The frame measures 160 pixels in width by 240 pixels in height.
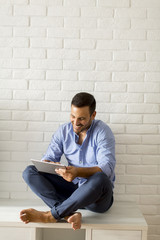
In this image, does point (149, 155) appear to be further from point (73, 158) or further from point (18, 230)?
point (18, 230)

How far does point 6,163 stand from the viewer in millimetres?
3125

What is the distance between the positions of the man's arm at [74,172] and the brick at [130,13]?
1.49m

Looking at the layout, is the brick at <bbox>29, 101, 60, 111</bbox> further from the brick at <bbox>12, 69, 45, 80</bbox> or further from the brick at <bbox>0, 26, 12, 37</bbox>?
the brick at <bbox>0, 26, 12, 37</bbox>

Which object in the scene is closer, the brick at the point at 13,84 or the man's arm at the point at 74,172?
the man's arm at the point at 74,172

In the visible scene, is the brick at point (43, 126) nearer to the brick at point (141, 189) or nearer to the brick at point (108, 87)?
the brick at point (108, 87)

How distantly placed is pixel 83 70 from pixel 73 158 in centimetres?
85

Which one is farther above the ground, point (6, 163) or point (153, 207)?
point (6, 163)

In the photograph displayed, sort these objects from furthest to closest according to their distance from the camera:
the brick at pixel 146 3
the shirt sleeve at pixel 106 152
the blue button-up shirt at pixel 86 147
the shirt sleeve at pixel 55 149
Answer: the brick at pixel 146 3 → the shirt sleeve at pixel 55 149 → the blue button-up shirt at pixel 86 147 → the shirt sleeve at pixel 106 152

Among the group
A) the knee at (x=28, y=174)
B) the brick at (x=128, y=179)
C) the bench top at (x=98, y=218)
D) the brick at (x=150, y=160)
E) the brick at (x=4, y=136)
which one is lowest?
the bench top at (x=98, y=218)

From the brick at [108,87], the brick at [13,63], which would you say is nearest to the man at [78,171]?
the brick at [108,87]

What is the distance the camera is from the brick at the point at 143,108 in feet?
10.1

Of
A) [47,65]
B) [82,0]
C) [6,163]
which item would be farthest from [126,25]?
[6,163]

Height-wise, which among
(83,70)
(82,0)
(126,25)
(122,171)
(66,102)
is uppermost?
(82,0)

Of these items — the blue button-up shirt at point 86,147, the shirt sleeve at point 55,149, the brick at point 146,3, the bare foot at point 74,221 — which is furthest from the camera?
the brick at point 146,3
